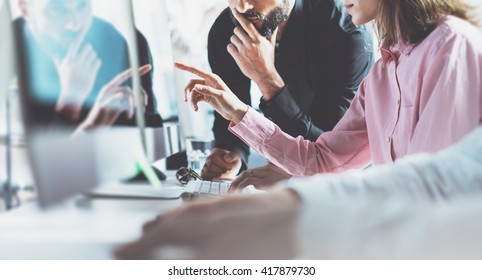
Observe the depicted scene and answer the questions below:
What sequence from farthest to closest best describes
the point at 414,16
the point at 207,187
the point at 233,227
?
the point at 207,187 → the point at 414,16 → the point at 233,227

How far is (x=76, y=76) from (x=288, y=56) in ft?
1.44

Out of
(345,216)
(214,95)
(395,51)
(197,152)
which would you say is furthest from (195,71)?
(345,216)

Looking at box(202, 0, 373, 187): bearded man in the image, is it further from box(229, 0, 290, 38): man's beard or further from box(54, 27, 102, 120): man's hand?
box(54, 27, 102, 120): man's hand

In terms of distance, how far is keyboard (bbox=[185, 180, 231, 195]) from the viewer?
115cm

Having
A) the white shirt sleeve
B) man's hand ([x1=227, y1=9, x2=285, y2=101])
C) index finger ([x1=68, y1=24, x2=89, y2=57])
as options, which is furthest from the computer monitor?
the white shirt sleeve

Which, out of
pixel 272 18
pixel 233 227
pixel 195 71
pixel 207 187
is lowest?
pixel 207 187

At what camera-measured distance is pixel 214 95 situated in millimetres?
1196

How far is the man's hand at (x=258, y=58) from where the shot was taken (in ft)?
3.89

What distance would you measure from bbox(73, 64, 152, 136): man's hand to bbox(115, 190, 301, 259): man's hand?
11.0 inches

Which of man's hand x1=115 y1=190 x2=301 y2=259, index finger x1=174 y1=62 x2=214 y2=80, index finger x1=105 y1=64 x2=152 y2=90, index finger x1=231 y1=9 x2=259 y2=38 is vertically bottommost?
man's hand x1=115 y1=190 x2=301 y2=259

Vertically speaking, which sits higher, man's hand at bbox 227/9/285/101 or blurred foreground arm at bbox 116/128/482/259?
man's hand at bbox 227/9/285/101

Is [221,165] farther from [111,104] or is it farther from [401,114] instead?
[401,114]
